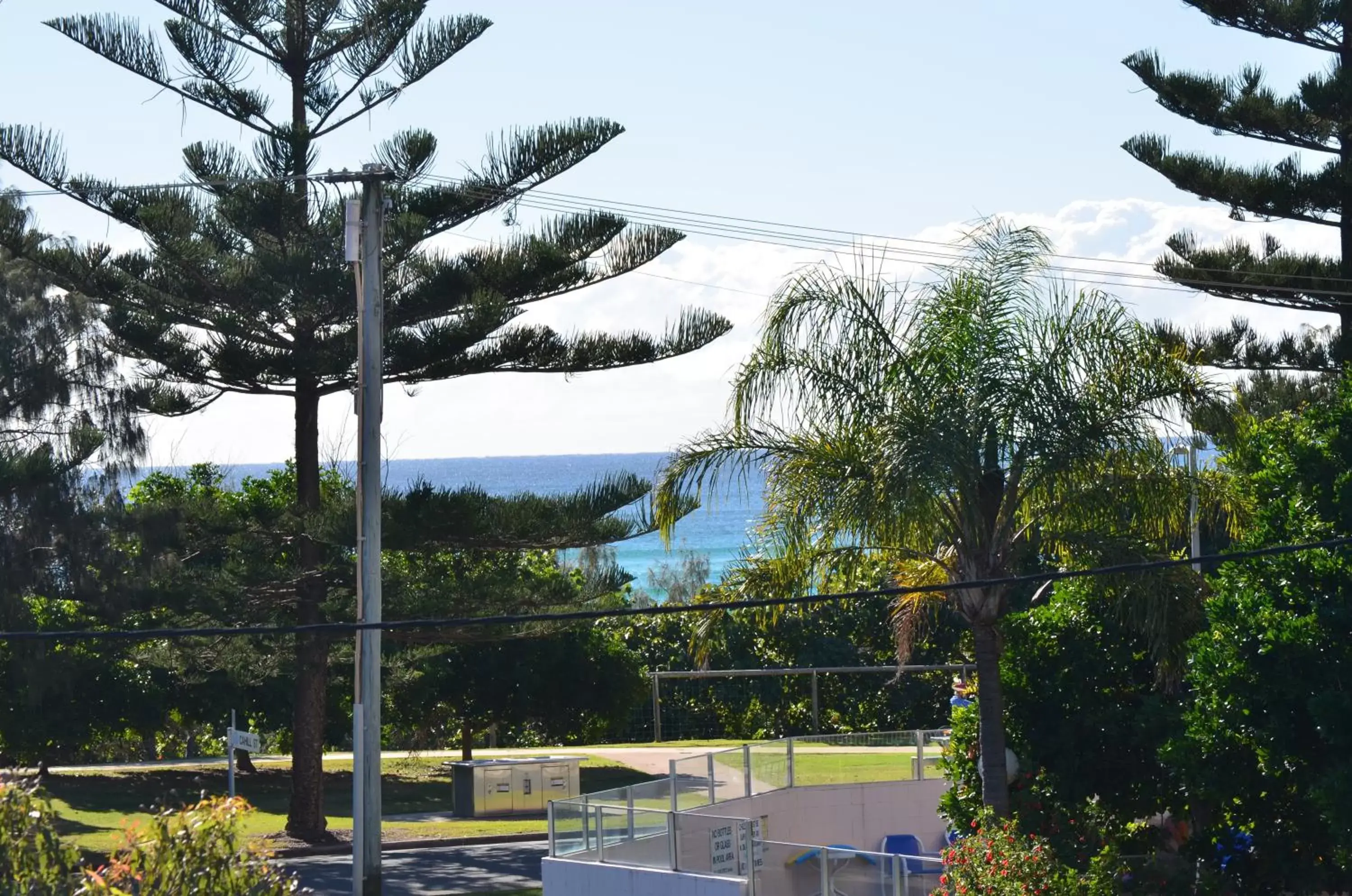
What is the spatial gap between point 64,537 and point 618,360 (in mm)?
7967

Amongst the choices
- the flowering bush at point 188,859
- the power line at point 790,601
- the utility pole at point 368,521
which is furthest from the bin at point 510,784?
the flowering bush at point 188,859

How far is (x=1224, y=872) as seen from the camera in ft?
41.1

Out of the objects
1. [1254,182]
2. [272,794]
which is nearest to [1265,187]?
[1254,182]

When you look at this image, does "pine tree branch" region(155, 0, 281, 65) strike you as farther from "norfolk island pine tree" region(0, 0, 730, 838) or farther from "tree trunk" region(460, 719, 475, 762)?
"tree trunk" region(460, 719, 475, 762)

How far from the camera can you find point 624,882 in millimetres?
14367

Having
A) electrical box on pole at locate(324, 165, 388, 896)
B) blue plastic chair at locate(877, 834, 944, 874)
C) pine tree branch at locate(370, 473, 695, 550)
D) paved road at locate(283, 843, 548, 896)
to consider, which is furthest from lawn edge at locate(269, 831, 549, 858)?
electrical box on pole at locate(324, 165, 388, 896)

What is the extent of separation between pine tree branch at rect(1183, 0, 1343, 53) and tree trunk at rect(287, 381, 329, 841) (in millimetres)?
13083

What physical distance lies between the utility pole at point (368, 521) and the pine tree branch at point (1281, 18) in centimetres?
1179

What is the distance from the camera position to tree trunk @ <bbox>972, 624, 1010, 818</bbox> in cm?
1288

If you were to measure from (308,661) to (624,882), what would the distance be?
8.47m

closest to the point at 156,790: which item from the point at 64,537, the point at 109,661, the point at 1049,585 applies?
the point at 109,661

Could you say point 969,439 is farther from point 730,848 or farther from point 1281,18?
point 1281,18

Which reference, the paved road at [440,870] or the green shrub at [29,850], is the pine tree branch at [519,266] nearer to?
the paved road at [440,870]

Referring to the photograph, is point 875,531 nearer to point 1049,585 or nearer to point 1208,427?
point 1208,427
